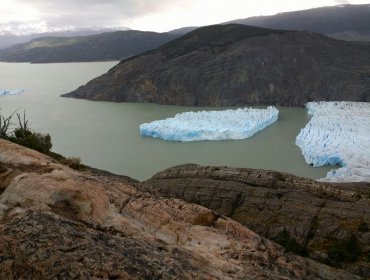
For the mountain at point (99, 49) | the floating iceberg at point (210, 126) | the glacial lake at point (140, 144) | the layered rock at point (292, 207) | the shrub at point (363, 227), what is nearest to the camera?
the layered rock at point (292, 207)

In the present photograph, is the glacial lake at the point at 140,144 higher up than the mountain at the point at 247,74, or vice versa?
the mountain at the point at 247,74

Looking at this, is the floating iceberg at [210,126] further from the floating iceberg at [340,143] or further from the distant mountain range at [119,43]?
the distant mountain range at [119,43]

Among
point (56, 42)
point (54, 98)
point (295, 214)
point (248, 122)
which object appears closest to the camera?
point (295, 214)

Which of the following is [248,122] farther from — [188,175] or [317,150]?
[188,175]

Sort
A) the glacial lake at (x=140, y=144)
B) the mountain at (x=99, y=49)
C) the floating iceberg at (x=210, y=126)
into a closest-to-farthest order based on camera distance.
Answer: the glacial lake at (x=140, y=144)
the floating iceberg at (x=210, y=126)
the mountain at (x=99, y=49)

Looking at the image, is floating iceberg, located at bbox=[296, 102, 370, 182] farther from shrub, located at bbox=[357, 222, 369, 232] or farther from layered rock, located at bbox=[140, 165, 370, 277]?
shrub, located at bbox=[357, 222, 369, 232]

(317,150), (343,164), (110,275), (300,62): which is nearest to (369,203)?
(110,275)

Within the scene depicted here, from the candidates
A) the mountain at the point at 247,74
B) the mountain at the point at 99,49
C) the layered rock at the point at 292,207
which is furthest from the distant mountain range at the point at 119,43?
the layered rock at the point at 292,207

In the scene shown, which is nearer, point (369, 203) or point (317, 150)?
point (369, 203)
